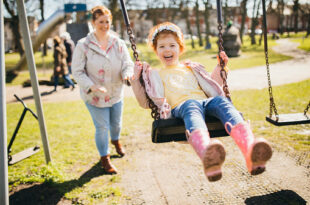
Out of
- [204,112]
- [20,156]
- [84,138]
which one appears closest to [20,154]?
[20,156]

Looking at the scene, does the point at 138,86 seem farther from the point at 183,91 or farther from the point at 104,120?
the point at 104,120

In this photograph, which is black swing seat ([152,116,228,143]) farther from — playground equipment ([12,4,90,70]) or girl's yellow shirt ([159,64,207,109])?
playground equipment ([12,4,90,70])

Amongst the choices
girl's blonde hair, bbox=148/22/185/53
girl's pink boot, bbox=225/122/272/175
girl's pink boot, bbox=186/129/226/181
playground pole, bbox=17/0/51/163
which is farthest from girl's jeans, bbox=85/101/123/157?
girl's pink boot, bbox=225/122/272/175

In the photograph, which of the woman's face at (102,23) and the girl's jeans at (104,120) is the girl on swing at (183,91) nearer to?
the woman's face at (102,23)

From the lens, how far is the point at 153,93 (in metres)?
2.35

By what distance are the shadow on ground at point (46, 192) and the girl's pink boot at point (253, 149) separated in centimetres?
221

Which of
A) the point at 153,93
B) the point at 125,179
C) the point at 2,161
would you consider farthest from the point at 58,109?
the point at 153,93

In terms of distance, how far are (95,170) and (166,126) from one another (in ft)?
6.49

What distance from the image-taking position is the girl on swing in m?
1.82

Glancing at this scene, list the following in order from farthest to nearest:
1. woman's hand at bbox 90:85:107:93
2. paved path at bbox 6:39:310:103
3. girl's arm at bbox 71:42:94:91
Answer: paved path at bbox 6:39:310:103 < girl's arm at bbox 71:42:94:91 < woman's hand at bbox 90:85:107:93

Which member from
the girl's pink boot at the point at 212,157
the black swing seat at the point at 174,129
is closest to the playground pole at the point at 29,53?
the black swing seat at the point at 174,129

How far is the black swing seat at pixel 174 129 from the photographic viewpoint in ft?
6.64

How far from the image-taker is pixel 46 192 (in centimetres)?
307

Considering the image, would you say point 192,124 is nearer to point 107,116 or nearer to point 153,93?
point 153,93
